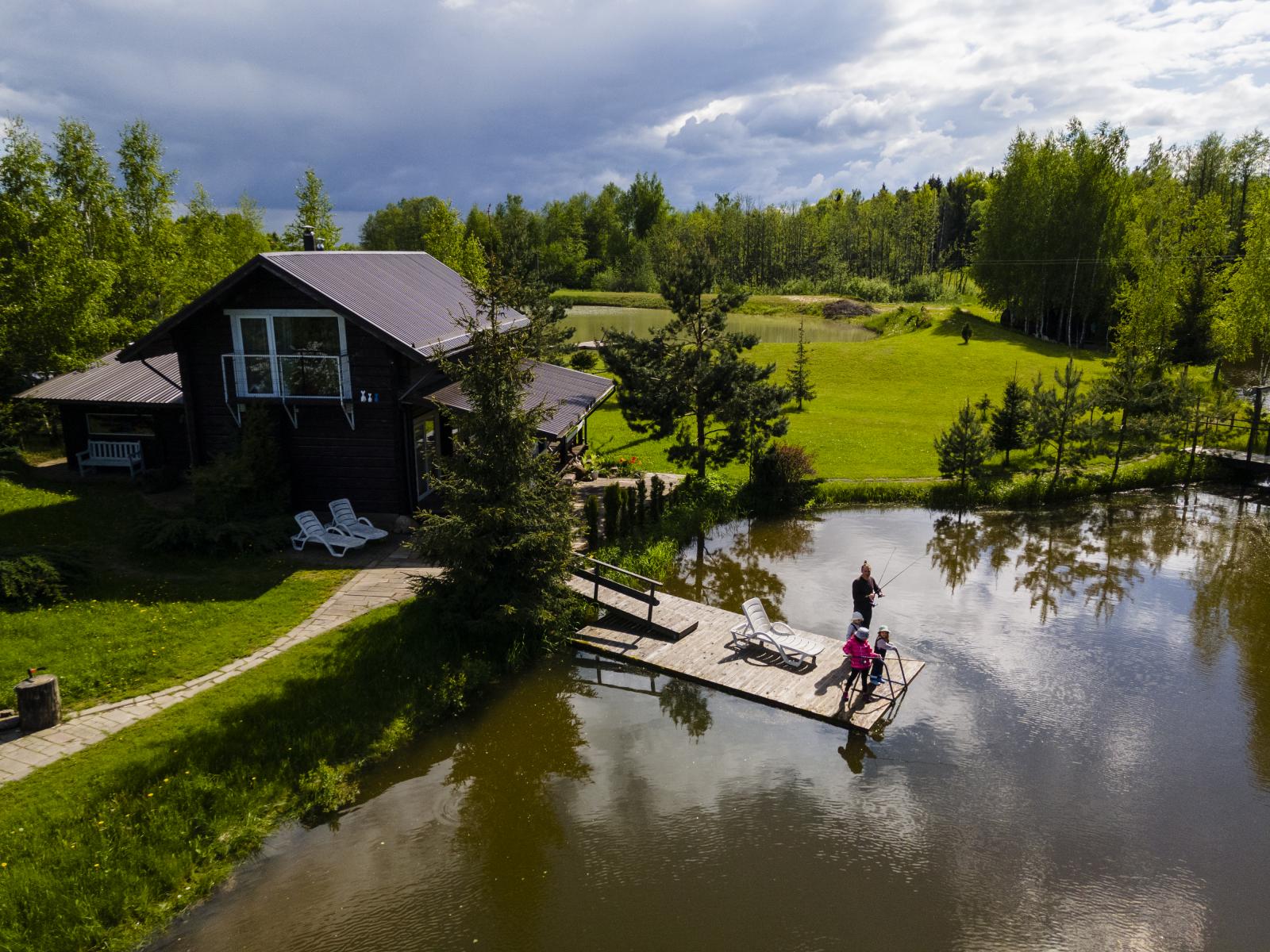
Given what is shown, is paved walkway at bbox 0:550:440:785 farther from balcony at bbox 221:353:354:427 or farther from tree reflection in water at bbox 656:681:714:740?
tree reflection in water at bbox 656:681:714:740

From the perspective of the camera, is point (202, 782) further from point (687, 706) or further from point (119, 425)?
point (119, 425)

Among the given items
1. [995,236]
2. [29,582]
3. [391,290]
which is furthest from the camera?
[995,236]

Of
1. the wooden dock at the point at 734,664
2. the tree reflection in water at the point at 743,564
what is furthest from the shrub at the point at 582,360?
the wooden dock at the point at 734,664

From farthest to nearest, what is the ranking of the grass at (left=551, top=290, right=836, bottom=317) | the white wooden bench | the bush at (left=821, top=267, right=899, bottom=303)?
the bush at (left=821, top=267, right=899, bottom=303) < the grass at (left=551, top=290, right=836, bottom=317) < the white wooden bench

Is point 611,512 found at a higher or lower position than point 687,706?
higher

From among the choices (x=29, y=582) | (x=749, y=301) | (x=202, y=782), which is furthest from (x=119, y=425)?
(x=749, y=301)

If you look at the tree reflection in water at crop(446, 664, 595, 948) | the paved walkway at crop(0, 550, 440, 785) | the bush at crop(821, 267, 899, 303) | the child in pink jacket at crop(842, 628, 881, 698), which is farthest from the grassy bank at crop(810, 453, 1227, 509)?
the bush at crop(821, 267, 899, 303)

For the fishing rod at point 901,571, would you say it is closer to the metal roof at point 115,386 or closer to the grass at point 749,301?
the metal roof at point 115,386
